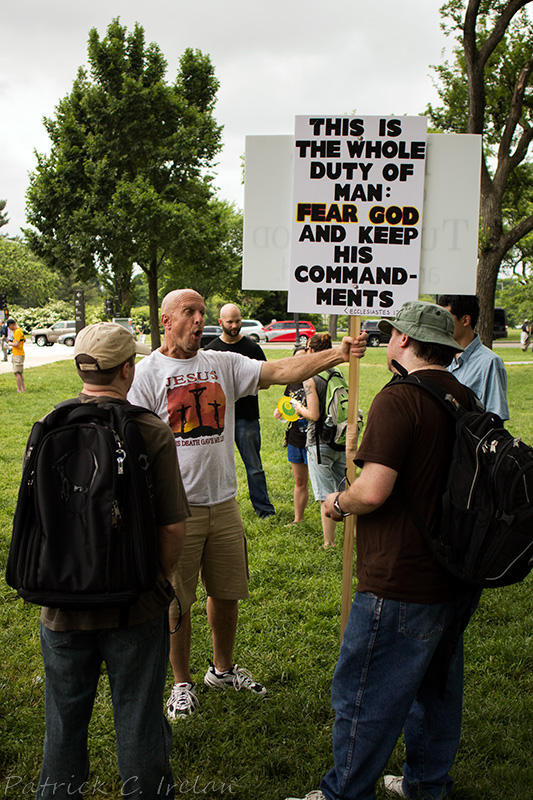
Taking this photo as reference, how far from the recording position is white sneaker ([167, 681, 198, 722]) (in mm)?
3291

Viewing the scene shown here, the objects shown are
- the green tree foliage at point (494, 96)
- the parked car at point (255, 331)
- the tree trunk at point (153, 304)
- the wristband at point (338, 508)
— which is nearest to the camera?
the wristband at point (338, 508)

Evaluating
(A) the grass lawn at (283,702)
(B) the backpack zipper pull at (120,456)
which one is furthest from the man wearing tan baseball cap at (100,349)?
(A) the grass lawn at (283,702)

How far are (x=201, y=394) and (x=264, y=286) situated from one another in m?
0.65

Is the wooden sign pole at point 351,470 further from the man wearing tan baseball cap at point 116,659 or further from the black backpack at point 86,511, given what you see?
the black backpack at point 86,511

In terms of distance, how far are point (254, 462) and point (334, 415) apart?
1485 mm

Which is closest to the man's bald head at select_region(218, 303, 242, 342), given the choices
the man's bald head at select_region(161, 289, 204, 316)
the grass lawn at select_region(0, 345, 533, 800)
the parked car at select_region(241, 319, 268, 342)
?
the grass lawn at select_region(0, 345, 533, 800)

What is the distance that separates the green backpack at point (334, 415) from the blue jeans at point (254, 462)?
125 centimetres

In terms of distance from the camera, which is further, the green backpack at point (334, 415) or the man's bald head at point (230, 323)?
the man's bald head at point (230, 323)

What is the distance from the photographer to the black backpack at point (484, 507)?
2.02m

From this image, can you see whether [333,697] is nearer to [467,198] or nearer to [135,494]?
[135,494]

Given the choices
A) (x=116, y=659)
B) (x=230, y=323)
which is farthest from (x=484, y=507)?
(x=230, y=323)

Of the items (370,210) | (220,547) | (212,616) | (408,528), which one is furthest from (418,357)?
(212,616)

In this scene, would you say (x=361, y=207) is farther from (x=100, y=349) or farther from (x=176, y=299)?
(x=100, y=349)

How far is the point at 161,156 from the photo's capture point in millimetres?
25672
